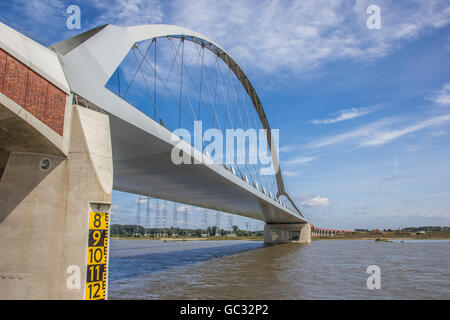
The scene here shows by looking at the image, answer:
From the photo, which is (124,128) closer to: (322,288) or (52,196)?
(52,196)

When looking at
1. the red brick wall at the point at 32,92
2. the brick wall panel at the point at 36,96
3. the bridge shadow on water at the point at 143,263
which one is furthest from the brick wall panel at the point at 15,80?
the bridge shadow on water at the point at 143,263

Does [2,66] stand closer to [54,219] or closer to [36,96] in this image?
[36,96]

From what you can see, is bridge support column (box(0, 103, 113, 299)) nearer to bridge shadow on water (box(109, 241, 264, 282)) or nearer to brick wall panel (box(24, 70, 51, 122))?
brick wall panel (box(24, 70, 51, 122))

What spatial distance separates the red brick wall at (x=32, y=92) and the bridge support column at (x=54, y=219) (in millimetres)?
382

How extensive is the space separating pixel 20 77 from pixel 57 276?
15.0ft

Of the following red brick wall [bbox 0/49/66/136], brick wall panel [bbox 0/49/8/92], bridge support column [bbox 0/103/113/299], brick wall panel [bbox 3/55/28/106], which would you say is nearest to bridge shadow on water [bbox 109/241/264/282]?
bridge support column [bbox 0/103/113/299]

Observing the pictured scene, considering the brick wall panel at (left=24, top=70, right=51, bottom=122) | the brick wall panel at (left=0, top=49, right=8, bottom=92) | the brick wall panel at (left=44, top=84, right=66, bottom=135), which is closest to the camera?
the brick wall panel at (left=0, top=49, right=8, bottom=92)

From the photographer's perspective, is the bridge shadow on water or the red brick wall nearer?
the red brick wall

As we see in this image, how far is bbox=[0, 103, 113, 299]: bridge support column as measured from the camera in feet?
25.1

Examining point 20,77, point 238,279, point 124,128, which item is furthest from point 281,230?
point 20,77

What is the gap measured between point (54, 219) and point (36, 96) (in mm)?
2894

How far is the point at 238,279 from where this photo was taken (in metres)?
19.1

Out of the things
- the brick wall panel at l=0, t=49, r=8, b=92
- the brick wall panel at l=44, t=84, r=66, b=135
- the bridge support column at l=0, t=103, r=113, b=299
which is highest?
the brick wall panel at l=0, t=49, r=8, b=92

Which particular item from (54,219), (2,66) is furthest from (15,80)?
Result: (54,219)
